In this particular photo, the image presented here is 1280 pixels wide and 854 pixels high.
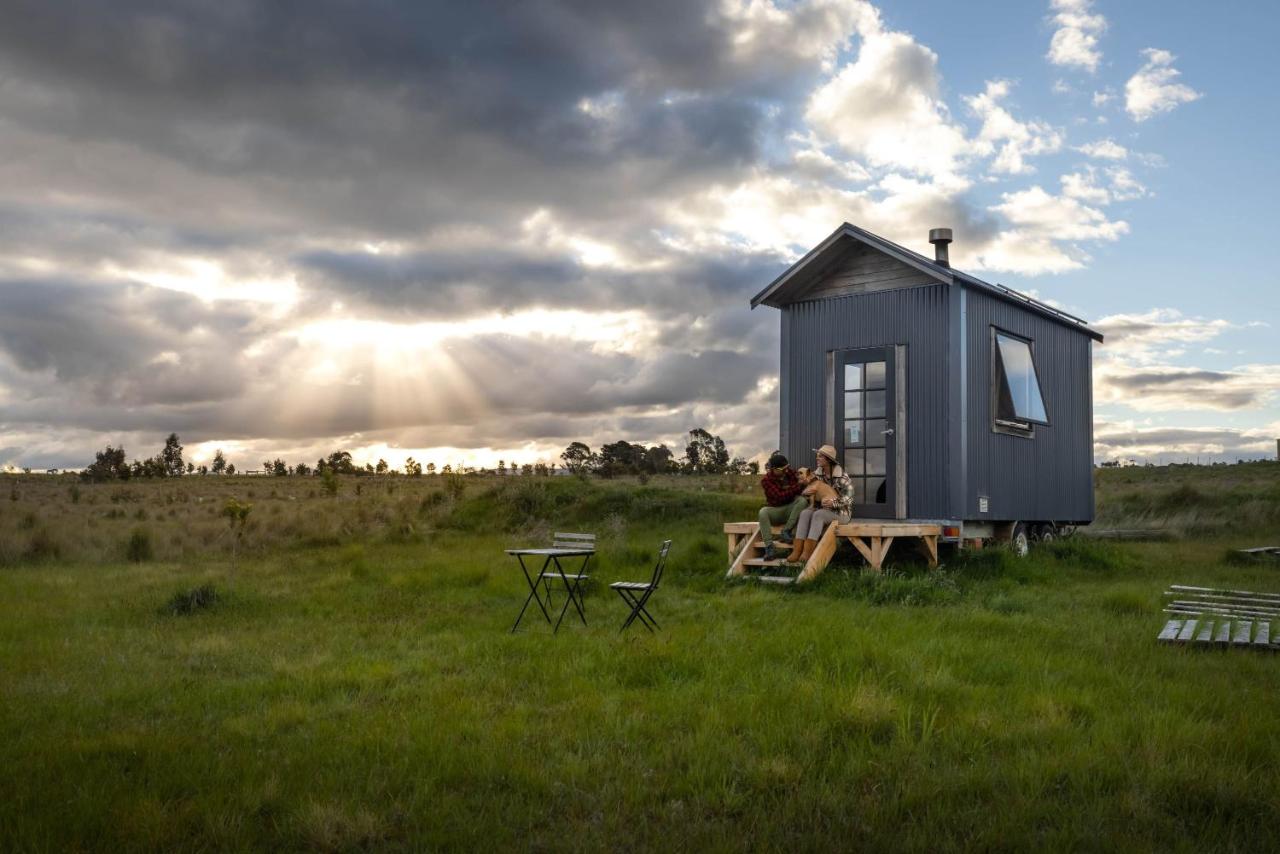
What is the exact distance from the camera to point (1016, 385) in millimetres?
14156

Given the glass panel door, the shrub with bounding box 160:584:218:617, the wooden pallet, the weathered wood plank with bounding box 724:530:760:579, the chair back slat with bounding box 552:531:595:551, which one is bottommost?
the shrub with bounding box 160:584:218:617

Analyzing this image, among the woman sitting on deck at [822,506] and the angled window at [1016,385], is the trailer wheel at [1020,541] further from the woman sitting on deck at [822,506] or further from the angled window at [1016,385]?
the woman sitting on deck at [822,506]

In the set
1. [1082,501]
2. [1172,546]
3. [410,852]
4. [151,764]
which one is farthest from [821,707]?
[1172,546]

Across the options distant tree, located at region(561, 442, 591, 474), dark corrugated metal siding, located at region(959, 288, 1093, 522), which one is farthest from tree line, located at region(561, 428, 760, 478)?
dark corrugated metal siding, located at region(959, 288, 1093, 522)

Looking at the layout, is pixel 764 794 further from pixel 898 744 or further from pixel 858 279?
pixel 858 279

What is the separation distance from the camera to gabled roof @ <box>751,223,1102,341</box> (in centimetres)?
1262

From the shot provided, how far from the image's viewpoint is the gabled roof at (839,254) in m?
12.6

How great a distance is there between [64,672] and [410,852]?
4942 mm

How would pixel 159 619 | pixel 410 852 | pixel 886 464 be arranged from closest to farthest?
pixel 410 852, pixel 159 619, pixel 886 464

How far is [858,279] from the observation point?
44.8ft

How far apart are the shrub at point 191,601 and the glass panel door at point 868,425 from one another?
8269mm

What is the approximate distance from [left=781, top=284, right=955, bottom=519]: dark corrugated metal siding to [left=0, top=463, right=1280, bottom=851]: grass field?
6.00ft

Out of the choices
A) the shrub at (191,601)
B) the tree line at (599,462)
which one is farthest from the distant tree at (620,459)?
the shrub at (191,601)

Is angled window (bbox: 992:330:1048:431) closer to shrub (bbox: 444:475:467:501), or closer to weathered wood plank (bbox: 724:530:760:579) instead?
weathered wood plank (bbox: 724:530:760:579)
